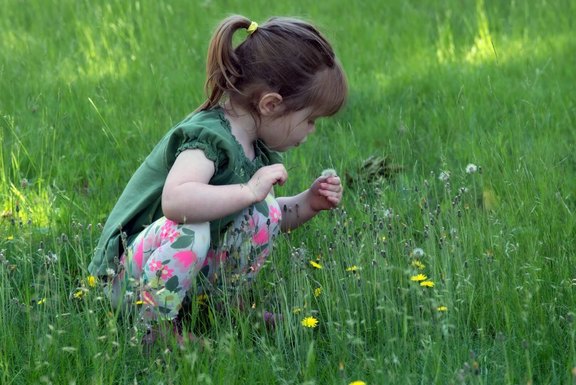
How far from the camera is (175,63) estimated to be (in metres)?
5.81

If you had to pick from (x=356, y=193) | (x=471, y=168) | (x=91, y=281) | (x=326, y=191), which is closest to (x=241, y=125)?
(x=326, y=191)

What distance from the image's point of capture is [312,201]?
11.4ft

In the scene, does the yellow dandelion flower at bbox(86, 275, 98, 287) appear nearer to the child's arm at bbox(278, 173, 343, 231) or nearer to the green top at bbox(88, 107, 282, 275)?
the green top at bbox(88, 107, 282, 275)

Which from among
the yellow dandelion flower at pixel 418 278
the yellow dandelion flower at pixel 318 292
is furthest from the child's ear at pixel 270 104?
the yellow dandelion flower at pixel 418 278

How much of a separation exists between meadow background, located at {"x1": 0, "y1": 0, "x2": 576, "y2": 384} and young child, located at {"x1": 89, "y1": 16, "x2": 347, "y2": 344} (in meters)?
0.13

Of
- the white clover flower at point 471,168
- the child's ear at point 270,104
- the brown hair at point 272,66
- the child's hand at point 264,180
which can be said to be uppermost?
the brown hair at point 272,66

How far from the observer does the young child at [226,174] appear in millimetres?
3033

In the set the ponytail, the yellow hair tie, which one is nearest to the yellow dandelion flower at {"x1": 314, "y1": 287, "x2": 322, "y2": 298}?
the ponytail

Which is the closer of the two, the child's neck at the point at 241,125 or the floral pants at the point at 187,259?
the floral pants at the point at 187,259

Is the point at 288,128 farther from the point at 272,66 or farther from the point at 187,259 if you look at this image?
the point at 187,259

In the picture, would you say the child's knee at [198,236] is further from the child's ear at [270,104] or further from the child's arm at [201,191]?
the child's ear at [270,104]

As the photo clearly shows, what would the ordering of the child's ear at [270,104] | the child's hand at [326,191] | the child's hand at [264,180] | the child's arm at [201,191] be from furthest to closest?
the child's hand at [326,191] < the child's ear at [270,104] < the child's hand at [264,180] < the child's arm at [201,191]

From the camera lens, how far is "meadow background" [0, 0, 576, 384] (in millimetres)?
2803

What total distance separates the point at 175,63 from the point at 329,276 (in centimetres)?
280
